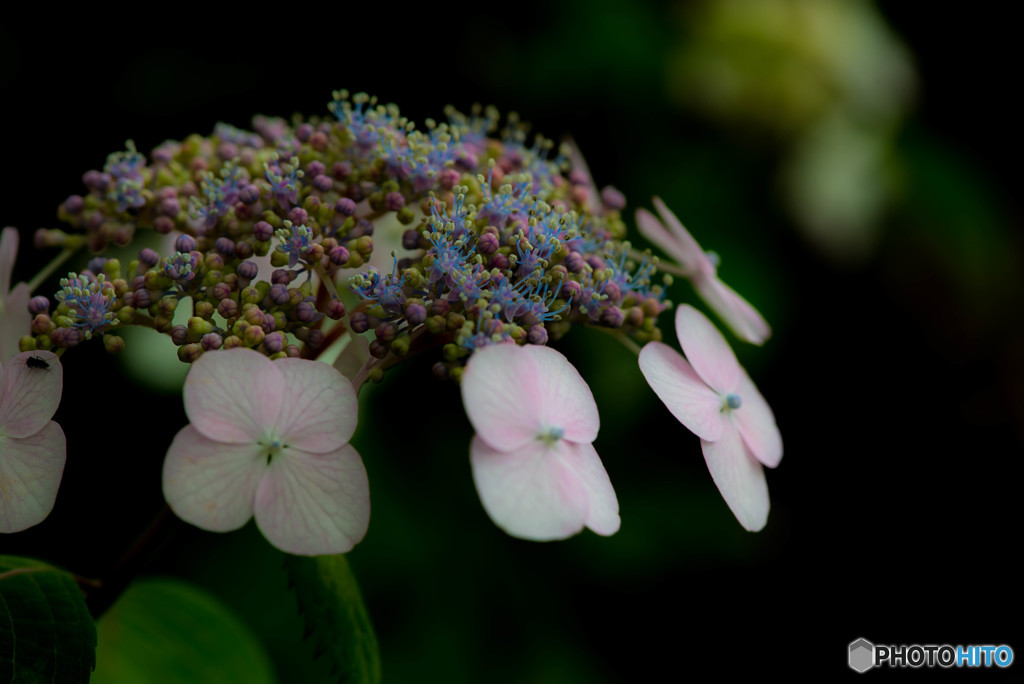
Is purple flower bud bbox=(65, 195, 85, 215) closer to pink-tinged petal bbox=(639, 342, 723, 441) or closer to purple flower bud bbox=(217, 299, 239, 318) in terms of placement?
purple flower bud bbox=(217, 299, 239, 318)

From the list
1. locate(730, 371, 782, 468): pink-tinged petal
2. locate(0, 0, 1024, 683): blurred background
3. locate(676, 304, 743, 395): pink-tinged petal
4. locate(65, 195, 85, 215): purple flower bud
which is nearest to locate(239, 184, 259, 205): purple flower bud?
locate(65, 195, 85, 215): purple flower bud

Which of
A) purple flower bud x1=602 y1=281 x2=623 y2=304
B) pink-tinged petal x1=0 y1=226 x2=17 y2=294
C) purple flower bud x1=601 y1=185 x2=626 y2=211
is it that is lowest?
pink-tinged petal x1=0 y1=226 x2=17 y2=294

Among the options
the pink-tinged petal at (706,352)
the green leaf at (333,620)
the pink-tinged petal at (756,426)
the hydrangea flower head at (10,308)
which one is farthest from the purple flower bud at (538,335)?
the hydrangea flower head at (10,308)

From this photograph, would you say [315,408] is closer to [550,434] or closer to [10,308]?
[550,434]

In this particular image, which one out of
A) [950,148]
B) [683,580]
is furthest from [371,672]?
[950,148]

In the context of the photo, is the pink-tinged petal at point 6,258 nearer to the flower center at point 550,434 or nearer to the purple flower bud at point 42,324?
the purple flower bud at point 42,324
